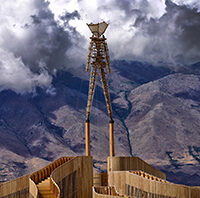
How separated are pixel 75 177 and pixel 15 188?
3.68m

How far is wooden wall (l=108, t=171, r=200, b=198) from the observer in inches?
750

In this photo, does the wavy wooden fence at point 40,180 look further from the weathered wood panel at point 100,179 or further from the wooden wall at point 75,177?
the weathered wood panel at point 100,179

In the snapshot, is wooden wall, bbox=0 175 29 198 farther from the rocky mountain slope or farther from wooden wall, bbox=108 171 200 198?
the rocky mountain slope

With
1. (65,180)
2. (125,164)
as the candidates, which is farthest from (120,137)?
(65,180)

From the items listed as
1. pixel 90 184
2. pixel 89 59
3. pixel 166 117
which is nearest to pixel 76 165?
pixel 90 184

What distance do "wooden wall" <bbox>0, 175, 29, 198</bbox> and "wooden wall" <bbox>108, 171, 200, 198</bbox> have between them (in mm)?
5478

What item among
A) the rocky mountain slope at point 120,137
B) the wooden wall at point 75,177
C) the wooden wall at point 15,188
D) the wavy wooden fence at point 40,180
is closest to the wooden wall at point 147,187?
the wooden wall at point 75,177

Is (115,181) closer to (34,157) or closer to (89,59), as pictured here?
(89,59)

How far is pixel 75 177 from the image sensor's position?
2778cm

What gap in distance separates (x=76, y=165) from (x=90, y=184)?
8.56ft

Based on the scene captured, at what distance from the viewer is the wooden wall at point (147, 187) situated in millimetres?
19062

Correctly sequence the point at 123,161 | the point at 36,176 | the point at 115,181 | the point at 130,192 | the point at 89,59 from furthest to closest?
the point at 89,59 → the point at 123,161 → the point at 115,181 → the point at 36,176 → the point at 130,192

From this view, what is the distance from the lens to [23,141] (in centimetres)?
18825

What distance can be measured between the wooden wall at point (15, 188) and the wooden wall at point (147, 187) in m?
5.48
